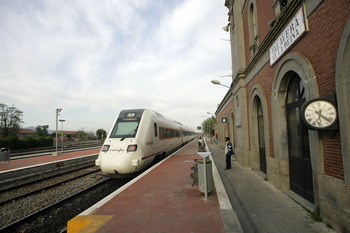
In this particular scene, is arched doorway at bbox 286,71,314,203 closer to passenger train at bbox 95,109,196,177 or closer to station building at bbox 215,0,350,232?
station building at bbox 215,0,350,232

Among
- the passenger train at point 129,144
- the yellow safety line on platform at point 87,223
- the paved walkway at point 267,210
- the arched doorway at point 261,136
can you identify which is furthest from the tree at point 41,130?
the paved walkway at point 267,210

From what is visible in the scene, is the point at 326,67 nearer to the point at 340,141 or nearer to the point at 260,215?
the point at 340,141

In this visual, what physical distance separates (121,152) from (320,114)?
21.3 feet

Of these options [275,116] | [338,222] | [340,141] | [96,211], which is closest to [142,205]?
[96,211]

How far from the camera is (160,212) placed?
13.9 ft

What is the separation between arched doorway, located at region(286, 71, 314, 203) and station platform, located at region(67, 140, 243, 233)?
2156 millimetres

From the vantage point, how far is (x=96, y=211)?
4371mm

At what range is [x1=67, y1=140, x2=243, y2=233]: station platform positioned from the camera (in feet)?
11.7

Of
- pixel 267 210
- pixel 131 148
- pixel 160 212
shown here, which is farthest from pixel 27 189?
pixel 267 210

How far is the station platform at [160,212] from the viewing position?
3555mm

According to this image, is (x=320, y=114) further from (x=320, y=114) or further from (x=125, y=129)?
(x=125, y=129)

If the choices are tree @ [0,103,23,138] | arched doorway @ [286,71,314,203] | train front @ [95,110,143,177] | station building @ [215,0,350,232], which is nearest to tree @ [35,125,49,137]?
tree @ [0,103,23,138]

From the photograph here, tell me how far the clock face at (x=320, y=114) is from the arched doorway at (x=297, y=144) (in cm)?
137

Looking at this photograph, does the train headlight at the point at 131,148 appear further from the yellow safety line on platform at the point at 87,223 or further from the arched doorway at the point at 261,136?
the arched doorway at the point at 261,136
